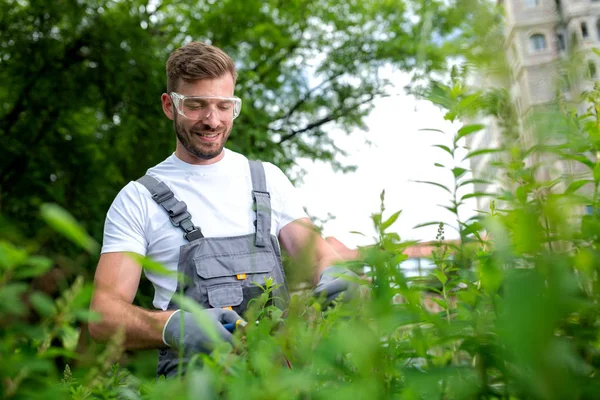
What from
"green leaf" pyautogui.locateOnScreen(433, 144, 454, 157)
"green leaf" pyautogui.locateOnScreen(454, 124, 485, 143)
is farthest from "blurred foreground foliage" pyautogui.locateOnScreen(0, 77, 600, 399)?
"green leaf" pyautogui.locateOnScreen(433, 144, 454, 157)

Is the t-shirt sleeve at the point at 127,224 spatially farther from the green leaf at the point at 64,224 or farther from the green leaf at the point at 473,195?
the green leaf at the point at 64,224

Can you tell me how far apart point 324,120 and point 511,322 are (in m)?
12.4

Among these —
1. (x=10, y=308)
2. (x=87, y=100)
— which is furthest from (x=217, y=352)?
(x=87, y=100)

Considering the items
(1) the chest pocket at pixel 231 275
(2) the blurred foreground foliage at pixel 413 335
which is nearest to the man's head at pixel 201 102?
(1) the chest pocket at pixel 231 275

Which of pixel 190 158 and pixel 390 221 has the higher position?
pixel 190 158

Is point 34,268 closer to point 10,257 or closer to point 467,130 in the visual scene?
point 10,257

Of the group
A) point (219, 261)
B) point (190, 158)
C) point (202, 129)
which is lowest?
point (219, 261)

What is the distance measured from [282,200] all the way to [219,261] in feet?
1.67

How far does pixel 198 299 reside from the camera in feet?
8.11

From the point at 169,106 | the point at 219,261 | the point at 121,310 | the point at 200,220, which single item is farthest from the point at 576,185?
the point at 169,106

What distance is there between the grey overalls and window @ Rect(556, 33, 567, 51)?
1915mm

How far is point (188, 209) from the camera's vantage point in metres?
2.61

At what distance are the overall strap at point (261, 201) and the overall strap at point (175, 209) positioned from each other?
0.26 metres

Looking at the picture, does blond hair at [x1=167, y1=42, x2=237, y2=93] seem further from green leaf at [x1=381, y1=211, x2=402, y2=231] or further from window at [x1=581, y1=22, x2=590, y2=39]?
window at [x1=581, y1=22, x2=590, y2=39]
